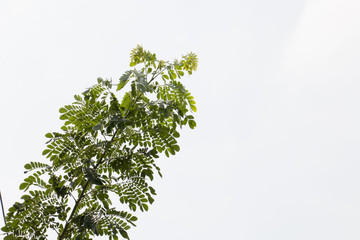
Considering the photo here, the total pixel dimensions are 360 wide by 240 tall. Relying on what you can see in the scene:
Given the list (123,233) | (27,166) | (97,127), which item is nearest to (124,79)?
(97,127)

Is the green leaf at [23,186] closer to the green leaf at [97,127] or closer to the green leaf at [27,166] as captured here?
the green leaf at [27,166]

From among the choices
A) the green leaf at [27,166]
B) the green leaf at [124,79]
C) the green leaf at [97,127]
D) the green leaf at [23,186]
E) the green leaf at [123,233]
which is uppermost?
the green leaf at [124,79]

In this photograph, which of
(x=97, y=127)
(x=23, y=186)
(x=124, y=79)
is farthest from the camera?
(x=23, y=186)

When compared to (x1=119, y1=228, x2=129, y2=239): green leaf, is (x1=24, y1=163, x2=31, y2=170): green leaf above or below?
above

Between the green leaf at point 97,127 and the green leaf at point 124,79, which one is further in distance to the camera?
the green leaf at point 124,79

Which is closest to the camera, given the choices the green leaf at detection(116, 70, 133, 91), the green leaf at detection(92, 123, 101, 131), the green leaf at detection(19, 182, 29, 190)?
the green leaf at detection(92, 123, 101, 131)

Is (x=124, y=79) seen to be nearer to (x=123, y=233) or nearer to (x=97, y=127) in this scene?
(x=97, y=127)

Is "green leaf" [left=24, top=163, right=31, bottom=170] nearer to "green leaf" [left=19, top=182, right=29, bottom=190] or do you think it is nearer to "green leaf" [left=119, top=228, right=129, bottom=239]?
"green leaf" [left=19, top=182, right=29, bottom=190]

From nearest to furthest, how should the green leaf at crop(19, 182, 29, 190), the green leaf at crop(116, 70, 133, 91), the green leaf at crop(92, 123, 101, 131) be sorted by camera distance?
the green leaf at crop(92, 123, 101, 131)
the green leaf at crop(116, 70, 133, 91)
the green leaf at crop(19, 182, 29, 190)

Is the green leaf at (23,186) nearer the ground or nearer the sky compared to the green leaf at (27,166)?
nearer the ground

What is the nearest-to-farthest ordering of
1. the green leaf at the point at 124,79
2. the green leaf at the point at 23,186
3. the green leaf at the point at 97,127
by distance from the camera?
the green leaf at the point at 97,127
the green leaf at the point at 124,79
the green leaf at the point at 23,186

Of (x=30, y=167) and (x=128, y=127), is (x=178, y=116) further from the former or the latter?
(x=30, y=167)

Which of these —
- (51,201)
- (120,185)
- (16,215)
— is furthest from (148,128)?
(16,215)

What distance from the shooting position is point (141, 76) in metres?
3.06
